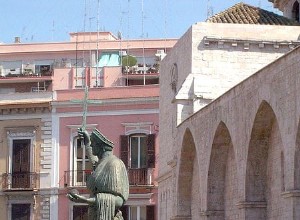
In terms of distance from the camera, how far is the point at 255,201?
80.5ft

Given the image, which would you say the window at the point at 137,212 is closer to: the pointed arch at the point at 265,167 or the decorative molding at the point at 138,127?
the decorative molding at the point at 138,127

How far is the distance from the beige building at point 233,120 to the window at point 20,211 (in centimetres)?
975

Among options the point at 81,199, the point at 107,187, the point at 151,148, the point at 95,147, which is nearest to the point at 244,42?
the point at 151,148

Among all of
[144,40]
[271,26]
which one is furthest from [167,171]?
[144,40]

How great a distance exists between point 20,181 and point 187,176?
1517 centimetres

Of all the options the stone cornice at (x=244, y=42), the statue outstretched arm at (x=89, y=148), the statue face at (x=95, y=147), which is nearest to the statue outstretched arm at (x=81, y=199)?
the statue outstretched arm at (x=89, y=148)

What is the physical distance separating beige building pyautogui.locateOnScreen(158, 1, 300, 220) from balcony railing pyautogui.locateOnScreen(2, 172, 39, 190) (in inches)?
368

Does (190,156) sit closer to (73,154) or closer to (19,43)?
(73,154)

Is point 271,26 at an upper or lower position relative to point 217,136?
upper

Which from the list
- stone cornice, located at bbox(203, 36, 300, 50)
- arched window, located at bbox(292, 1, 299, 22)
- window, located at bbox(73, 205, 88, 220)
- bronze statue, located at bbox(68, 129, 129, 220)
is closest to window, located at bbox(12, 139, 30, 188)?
window, located at bbox(73, 205, 88, 220)

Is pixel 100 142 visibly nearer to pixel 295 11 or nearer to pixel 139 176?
pixel 295 11

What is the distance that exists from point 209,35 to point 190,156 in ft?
12.9

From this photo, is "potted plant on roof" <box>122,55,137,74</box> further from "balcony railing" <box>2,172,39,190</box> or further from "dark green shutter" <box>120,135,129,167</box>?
"balcony railing" <box>2,172,39,190</box>

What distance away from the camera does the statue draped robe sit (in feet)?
52.8
